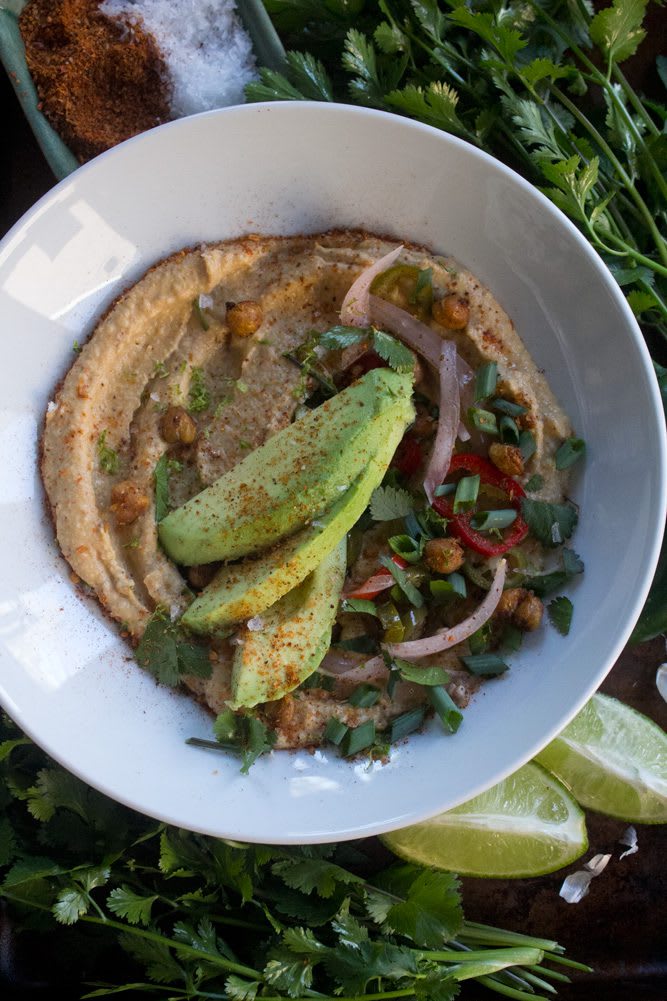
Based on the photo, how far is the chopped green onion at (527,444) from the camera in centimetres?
275

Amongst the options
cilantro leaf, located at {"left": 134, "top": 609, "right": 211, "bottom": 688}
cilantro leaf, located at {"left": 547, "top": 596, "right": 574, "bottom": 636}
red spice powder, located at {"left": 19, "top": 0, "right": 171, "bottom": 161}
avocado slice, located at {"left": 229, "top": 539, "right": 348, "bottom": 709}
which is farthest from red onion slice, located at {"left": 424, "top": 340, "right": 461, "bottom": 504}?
red spice powder, located at {"left": 19, "top": 0, "right": 171, "bottom": 161}

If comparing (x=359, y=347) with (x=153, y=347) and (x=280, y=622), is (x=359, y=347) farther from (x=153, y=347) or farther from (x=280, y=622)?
(x=280, y=622)

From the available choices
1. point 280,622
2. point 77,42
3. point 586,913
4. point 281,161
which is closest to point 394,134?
point 281,161

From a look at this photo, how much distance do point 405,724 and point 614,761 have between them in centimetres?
89

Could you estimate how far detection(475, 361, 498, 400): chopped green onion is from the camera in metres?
2.73

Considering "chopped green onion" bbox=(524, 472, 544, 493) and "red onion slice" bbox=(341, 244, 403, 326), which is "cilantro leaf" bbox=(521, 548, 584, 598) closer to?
"chopped green onion" bbox=(524, 472, 544, 493)

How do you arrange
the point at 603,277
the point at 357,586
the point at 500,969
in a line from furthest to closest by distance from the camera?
the point at 500,969
the point at 357,586
the point at 603,277

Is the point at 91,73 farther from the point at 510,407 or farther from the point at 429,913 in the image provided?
the point at 429,913

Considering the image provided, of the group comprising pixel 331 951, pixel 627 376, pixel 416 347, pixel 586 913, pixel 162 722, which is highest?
pixel 416 347

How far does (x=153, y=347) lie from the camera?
2795mm

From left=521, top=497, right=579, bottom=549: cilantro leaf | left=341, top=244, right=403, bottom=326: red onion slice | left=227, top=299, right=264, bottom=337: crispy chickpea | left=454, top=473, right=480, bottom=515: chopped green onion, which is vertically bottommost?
left=521, top=497, right=579, bottom=549: cilantro leaf

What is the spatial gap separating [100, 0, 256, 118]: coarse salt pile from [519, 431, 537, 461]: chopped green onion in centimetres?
159

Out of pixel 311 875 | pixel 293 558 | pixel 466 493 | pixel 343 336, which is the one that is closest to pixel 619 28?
pixel 343 336

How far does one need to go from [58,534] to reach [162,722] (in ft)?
2.09
